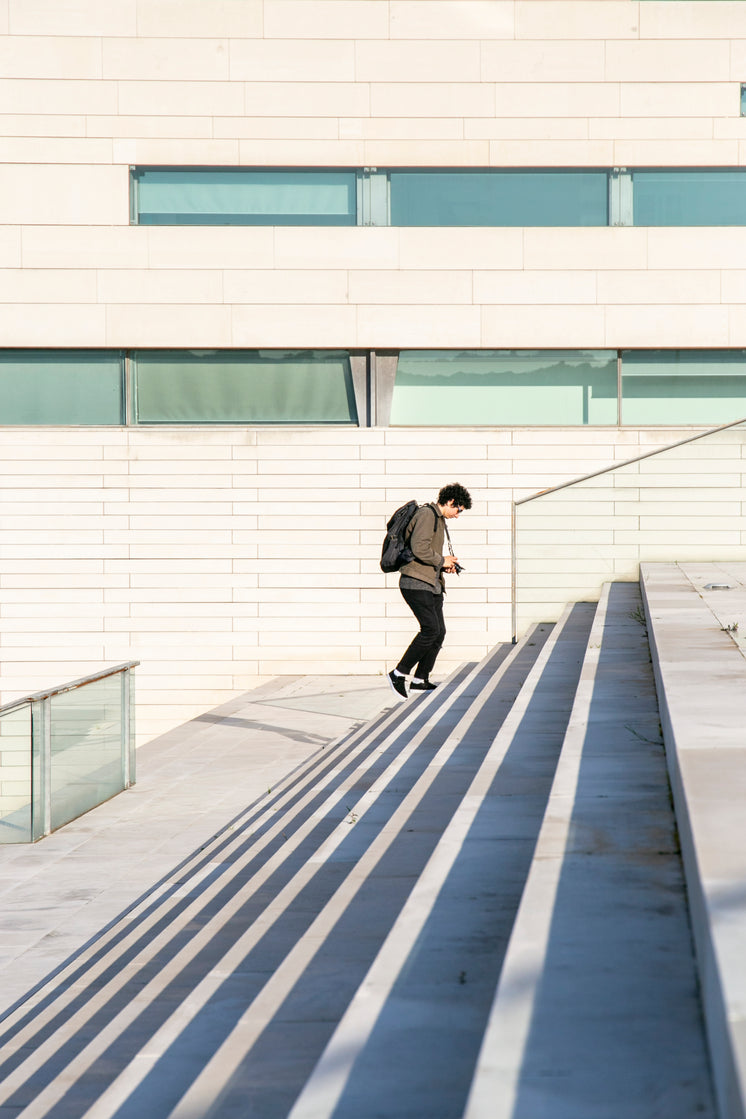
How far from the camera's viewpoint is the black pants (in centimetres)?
985

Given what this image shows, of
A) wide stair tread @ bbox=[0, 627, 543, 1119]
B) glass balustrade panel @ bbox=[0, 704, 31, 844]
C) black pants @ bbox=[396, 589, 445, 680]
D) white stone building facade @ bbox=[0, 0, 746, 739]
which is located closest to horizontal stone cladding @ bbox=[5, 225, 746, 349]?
white stone building facade @ bbox=[0, 0, 746, 739]

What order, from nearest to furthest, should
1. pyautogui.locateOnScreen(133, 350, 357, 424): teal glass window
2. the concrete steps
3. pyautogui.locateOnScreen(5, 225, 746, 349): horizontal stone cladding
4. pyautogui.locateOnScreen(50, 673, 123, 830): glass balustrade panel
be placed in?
the concrete steps → pyautogui.locateOnScreen(50, 673, 123, 830): glass balustrade panel → pyautogui.locateOnScreen(5, 225, 746, 349): horizontal stone cladding → pyautogui.locateOnScreen(133, 350, 357, 424): teal glass window

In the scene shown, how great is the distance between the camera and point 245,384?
1584 cm

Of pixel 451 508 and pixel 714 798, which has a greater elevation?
pixel 451 508

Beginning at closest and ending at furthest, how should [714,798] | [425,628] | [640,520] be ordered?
[714,798], [425,628], [640,520]

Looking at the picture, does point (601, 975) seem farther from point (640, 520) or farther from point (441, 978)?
point (640, 520)

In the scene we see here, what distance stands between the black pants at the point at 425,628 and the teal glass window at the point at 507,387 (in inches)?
246

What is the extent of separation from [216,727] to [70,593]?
4.41m

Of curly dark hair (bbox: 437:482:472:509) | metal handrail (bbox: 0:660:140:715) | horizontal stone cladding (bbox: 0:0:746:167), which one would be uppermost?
horizontal stone cladding (bbox: 0:0:746:167)

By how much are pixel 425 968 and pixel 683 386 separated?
45.6 feet

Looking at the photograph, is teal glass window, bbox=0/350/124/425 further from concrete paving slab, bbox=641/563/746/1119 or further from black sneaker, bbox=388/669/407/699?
concrete paving slab, bbox=641/563/746/1119

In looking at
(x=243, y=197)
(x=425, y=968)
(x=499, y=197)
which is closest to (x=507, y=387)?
(x=499, y=197)

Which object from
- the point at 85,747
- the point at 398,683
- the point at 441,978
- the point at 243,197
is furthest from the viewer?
the point at 243,197

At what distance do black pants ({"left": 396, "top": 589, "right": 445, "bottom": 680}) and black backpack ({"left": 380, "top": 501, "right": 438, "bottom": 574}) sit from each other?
297mm
